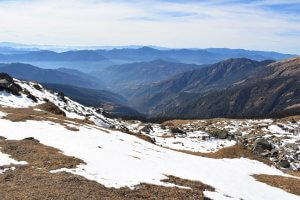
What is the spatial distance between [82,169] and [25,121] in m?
19.5

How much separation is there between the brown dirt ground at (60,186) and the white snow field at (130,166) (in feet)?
3.41

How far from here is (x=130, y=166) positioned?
31.4m

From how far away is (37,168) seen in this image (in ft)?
92.5

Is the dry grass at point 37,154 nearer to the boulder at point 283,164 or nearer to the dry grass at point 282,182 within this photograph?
the dry grass at point 282,182

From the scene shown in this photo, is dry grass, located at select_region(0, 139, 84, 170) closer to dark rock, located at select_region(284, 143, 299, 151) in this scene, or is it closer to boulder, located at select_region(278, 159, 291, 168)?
boulder, located at select_region(278, 159, 291, 168)

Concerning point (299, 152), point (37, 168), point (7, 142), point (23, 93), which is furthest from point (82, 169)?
point (299, 152)

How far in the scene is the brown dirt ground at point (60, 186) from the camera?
23281 millimetres

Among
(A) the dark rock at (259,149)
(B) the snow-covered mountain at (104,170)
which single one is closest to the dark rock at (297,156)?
(A) the dark rock at (259,149)

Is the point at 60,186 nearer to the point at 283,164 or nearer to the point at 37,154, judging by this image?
the point at 37,154

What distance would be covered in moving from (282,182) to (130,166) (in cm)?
1734

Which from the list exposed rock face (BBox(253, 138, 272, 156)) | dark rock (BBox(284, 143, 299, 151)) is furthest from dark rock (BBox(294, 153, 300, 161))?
exposed rock face (BBox(253, 138, 272, 156))

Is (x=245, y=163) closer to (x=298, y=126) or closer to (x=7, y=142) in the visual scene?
(x=7, y=142)

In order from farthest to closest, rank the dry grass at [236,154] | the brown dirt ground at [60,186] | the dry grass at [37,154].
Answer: the dry grass at [236,154] < the dry grass at [37,154] < the brown dirt ground at [60,186]

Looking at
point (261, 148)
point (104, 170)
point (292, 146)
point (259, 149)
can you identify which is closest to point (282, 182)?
point (104, 170)
